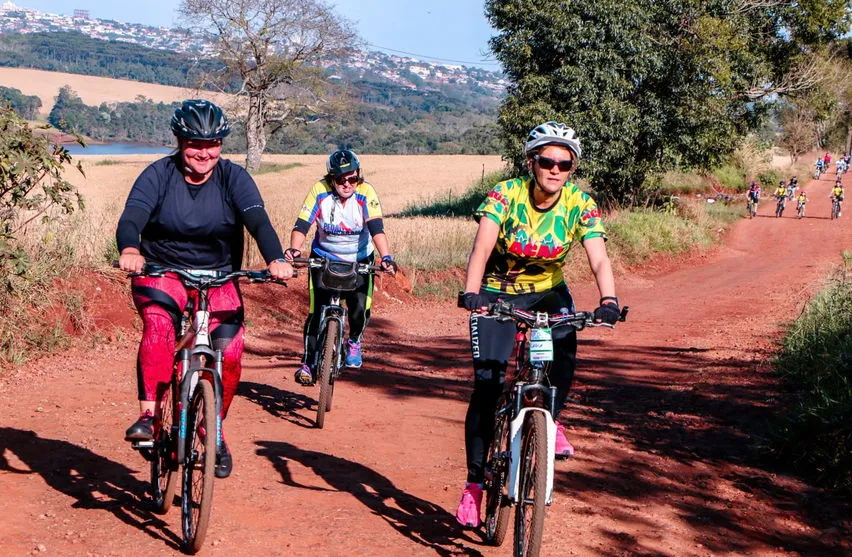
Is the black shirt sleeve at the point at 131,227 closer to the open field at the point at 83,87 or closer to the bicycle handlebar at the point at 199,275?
the bicycle handlebar at the point at 199,275

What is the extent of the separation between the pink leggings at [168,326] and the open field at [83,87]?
317 ft

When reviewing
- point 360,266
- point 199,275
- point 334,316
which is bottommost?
point 334,316

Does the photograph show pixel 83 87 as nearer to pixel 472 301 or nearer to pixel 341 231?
pixel 341 231

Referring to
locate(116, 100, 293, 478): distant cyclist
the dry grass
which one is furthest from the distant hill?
locate(116, 100, 293, 478): distant cyclist

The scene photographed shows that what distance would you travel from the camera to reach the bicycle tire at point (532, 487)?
417 cm

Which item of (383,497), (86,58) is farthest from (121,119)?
(86,58)

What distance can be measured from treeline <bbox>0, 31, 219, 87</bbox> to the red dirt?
129 m

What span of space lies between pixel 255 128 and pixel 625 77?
33490 millimetres

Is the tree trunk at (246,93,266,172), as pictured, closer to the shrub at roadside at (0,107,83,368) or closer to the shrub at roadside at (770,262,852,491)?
the shrub at roadside at (0,107,83,368)

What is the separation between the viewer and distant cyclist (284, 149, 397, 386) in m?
8.11

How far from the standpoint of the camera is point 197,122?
4.90m

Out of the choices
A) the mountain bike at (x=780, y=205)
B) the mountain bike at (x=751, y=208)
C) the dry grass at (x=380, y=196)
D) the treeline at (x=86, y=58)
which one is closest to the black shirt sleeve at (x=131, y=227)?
the dry grass at (x=380, y=196)

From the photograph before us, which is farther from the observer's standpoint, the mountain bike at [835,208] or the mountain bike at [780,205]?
the mountain bike at [780,205]

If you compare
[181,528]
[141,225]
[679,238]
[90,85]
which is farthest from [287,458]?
[90,85]
